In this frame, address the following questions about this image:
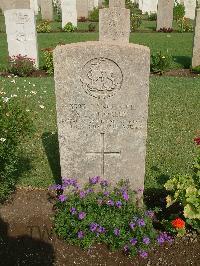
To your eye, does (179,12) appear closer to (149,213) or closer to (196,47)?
(196,47)

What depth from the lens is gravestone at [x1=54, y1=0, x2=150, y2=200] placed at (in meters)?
3.79

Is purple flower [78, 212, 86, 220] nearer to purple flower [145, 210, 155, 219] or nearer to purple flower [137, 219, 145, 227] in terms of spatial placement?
purple flower [137, 219, 145, 227]

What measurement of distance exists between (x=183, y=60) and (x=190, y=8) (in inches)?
571

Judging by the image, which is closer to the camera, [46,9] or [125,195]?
[125,195]

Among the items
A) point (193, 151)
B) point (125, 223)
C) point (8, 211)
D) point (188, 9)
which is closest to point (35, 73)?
point (193, 151)

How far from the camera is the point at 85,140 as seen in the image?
4.27 metres

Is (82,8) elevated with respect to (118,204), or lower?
elevated

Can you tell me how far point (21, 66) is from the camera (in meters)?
11.5

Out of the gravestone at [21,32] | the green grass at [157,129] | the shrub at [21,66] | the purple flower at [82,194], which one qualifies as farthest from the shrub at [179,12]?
the purple flower at [82,194]

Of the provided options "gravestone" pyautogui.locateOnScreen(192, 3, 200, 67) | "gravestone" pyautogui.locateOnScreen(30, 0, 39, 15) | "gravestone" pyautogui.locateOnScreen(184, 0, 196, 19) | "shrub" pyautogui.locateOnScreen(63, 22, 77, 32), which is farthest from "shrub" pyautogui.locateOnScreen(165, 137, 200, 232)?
"gravestone" pyautogui.locateOnScreen(30, 0, 39, 15)

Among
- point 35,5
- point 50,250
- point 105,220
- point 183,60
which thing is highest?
point 35,5

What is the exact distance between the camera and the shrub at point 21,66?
1145 cm

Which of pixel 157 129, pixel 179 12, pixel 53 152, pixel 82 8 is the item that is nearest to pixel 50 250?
pixel 53 152

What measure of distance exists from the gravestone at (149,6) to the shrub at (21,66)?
18896 millimetres
